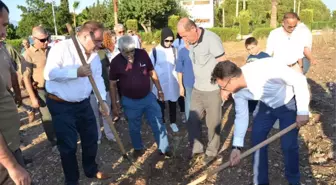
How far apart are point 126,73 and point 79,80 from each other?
80cm

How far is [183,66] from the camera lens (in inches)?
186

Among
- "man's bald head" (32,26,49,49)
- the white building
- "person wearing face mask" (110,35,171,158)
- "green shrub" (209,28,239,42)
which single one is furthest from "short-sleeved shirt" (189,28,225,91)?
the white building

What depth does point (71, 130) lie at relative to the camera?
3.57 m

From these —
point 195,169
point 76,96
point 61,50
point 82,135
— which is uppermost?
point 61,50

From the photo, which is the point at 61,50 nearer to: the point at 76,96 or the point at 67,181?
the point at 76,96

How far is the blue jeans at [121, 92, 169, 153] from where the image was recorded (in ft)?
14.1

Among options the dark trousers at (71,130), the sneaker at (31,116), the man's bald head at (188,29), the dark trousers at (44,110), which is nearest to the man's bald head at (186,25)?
the man's bald head at (188,29)

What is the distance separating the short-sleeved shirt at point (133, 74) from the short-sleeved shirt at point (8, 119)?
1850 millimetres

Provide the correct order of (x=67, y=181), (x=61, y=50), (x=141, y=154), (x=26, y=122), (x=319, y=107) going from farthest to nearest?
(x=26, y=122) < (x=319, y=107) < (x=141, y=154) < (x=67, y=181) < (x=61, y=50)

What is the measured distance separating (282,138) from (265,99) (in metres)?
0.46

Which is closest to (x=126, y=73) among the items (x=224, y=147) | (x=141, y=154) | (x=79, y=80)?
(x=79, y=80)

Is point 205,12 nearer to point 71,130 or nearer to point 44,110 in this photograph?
point 44,110

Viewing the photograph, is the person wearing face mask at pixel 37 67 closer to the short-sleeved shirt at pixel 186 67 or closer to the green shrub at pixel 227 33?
the short-sleeved shirt at pixel 186 67

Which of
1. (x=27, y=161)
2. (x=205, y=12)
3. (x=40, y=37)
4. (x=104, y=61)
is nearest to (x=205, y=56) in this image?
(x=104, y=61)
